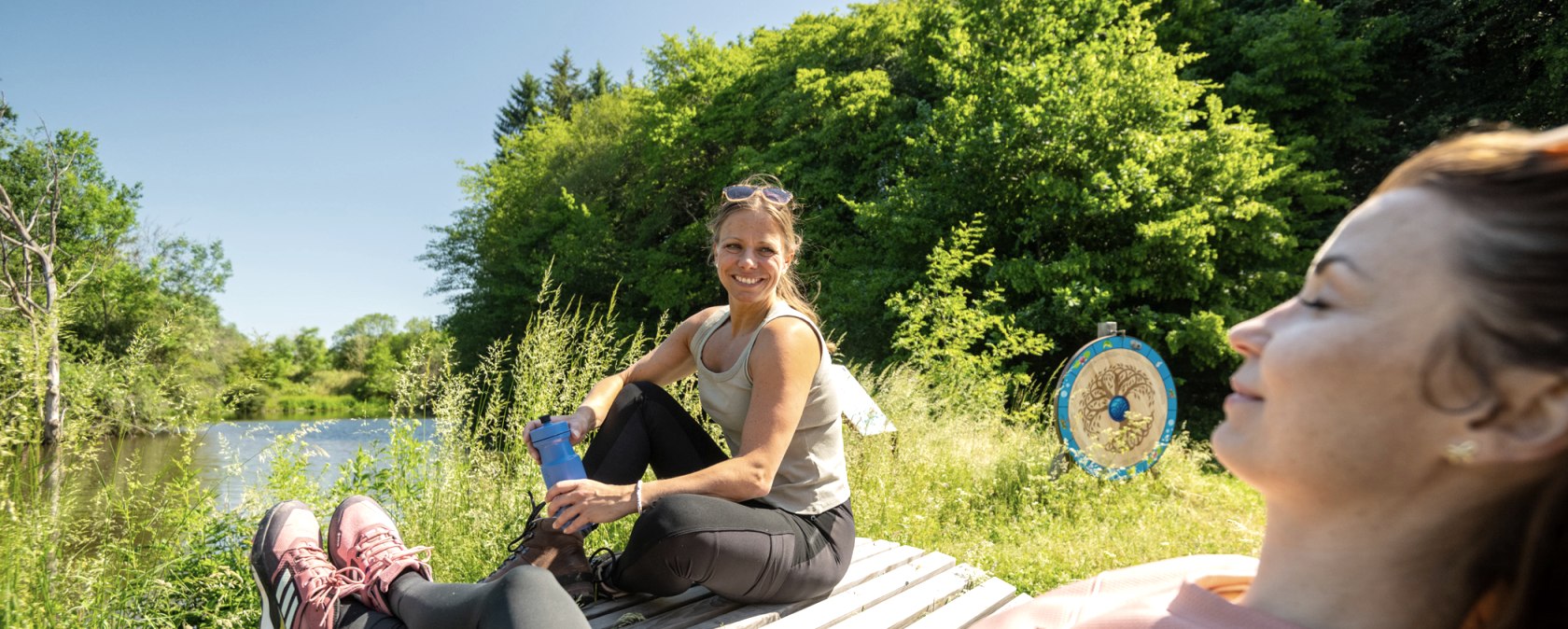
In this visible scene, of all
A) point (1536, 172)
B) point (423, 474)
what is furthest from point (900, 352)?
point (1536, 172)

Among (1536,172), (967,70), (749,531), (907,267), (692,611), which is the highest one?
(967,70)

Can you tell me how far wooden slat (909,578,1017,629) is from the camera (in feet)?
7.11

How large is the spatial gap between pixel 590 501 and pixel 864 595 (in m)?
0.84

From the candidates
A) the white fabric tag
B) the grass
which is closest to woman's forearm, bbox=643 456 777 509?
the grass

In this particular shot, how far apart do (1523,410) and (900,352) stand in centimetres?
1209

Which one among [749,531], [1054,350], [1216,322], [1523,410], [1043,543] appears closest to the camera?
[1523,410]

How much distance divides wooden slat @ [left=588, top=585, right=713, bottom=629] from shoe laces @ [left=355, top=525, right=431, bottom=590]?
48 centimetres

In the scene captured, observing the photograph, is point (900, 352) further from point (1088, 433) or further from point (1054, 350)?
point (1088, 433)

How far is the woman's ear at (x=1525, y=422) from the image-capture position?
57cm

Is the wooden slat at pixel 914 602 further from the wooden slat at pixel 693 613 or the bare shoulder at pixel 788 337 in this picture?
the bare shoulder at pixel 788 337

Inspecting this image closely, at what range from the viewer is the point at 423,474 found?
10.7ft

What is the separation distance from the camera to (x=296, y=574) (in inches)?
75.8

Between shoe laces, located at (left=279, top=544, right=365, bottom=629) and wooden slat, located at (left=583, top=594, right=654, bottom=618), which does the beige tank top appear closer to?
wooden slat, located at (left=583, top=594, right=654, bottom=618)

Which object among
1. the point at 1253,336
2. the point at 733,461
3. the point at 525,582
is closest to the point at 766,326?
the point at 733,461
